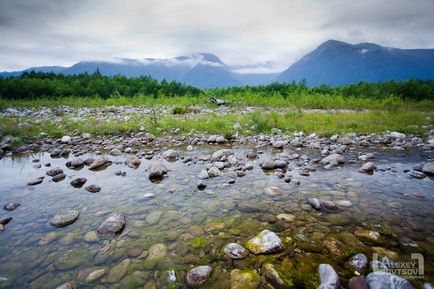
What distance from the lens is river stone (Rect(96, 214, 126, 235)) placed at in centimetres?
284

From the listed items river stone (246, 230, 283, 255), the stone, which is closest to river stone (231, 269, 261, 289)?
river stone (246, 230, 283, 255)

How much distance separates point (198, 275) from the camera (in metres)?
2.10

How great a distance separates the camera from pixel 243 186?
4.10m

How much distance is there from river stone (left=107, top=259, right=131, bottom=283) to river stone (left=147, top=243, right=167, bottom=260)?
0.77 feet

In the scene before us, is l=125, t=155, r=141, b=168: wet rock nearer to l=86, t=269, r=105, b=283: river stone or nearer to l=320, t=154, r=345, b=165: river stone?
l=86, t=269, r=105, b=283: river stone

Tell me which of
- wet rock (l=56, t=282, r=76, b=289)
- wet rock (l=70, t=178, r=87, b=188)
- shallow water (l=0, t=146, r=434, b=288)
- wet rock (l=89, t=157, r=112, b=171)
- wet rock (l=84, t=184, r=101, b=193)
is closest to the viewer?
wet rock (l=56, t=282, r=76, b=289)

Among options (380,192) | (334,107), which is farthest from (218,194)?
(334,107)

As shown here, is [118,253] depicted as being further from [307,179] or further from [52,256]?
[307,179]

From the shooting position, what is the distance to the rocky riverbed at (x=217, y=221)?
214 centimetres

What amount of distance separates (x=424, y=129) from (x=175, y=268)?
10215 mm

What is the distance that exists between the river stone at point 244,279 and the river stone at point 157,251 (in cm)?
83

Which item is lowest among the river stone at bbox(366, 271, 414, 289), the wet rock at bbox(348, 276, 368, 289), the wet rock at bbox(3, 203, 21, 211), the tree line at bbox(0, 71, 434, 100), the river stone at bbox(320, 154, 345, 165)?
the wet rock at bbox(348, 276, 368, 289)

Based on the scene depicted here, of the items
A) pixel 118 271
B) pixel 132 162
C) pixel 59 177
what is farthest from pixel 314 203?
pixel 59 177

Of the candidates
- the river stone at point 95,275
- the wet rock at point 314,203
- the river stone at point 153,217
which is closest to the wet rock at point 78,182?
the river stone at point 153,217
